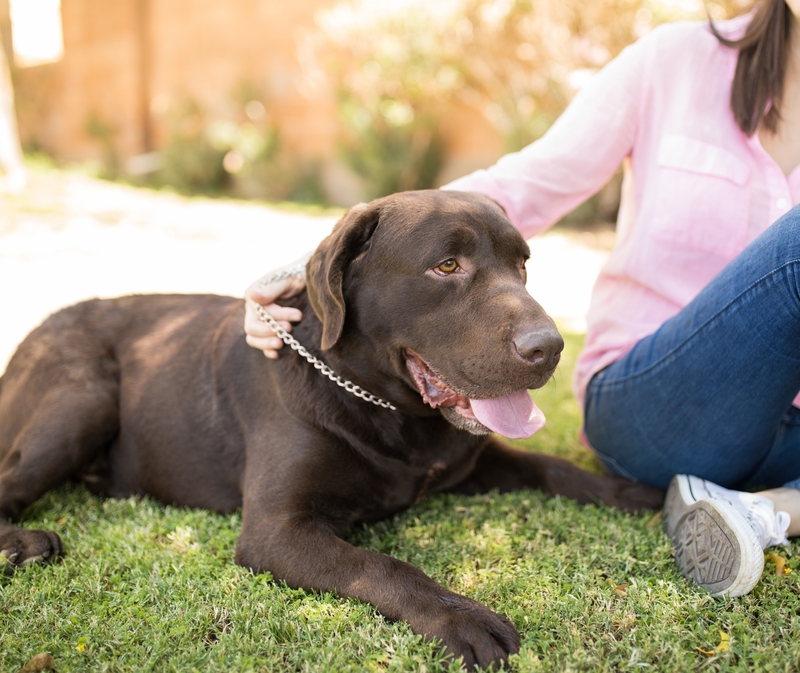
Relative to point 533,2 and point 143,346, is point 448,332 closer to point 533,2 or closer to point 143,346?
point 143,346

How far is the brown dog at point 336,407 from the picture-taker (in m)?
2.22

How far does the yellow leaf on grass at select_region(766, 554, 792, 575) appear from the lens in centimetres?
232

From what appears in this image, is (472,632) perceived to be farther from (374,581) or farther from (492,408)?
(492,408)

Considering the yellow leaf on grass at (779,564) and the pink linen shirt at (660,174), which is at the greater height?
the pink linen shirt at (660,174)

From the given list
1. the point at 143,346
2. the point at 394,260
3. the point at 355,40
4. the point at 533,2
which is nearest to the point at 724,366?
the point at 394,260

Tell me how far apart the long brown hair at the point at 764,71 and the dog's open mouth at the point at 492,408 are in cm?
146

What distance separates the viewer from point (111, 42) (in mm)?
18672

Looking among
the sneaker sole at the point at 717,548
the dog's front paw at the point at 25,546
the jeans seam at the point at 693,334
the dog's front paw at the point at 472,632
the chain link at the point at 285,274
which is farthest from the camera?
the chain link at the point at 285,274

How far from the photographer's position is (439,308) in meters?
2.34

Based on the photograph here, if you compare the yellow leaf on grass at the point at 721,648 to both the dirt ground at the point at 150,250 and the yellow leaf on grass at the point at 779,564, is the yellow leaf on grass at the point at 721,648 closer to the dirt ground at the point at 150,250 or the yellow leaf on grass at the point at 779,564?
the yellow leaf on grass at the point at 779,564

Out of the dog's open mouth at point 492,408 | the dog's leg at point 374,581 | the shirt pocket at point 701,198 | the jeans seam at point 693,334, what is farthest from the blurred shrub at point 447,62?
the dog's leg at point 374,581

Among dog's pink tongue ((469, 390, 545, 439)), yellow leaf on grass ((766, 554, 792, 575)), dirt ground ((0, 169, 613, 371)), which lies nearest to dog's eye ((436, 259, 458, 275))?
dog's pink tongue ((469, 390, 545, 439))

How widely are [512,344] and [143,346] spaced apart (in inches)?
→ 69.3

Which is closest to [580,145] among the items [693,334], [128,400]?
[693,334]
